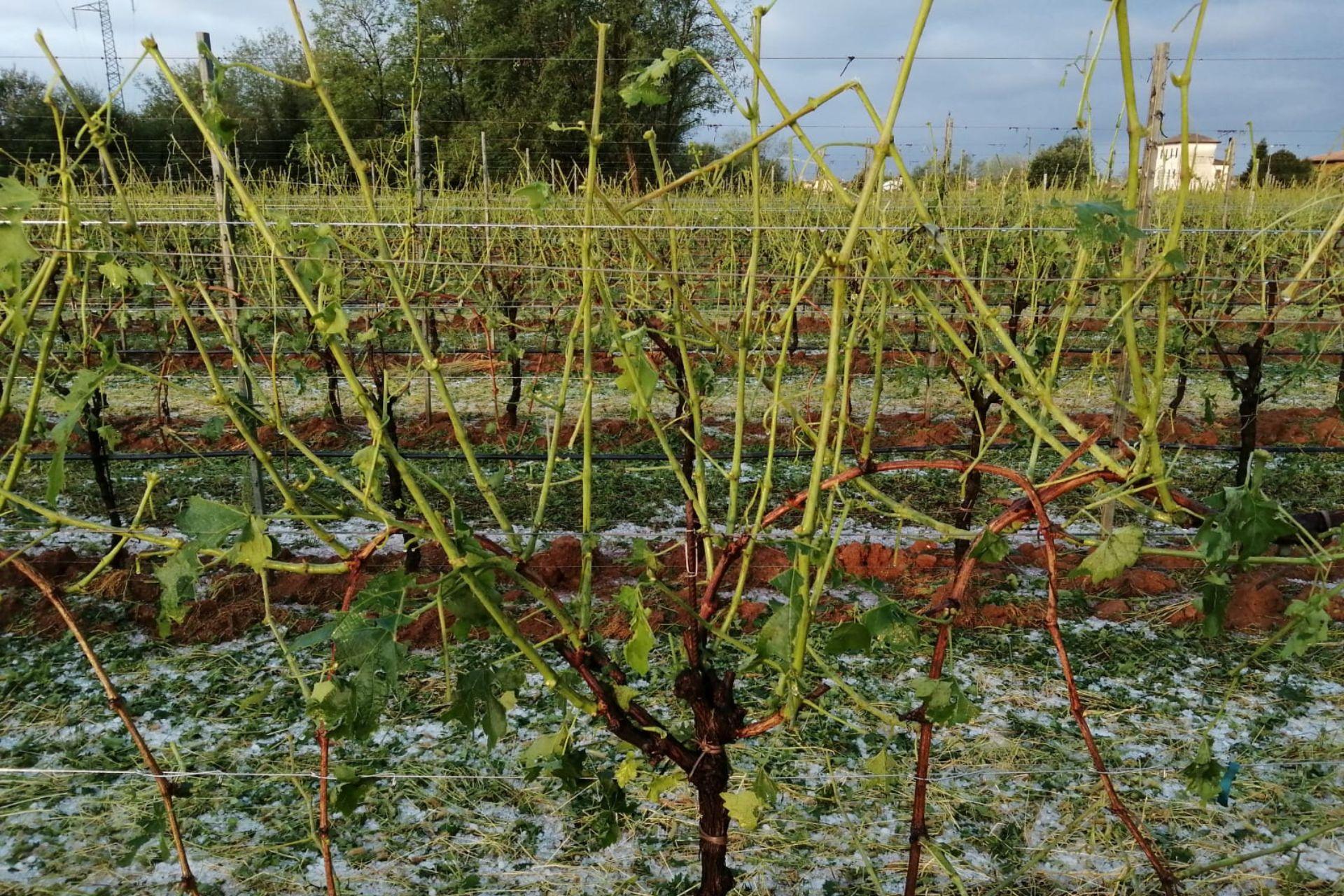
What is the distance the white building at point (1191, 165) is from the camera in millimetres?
2283

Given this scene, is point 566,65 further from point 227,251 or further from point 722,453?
point 227,251

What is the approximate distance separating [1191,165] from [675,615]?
88.9 inches

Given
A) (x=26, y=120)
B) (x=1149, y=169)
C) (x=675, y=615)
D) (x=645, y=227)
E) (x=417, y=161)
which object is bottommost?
(x=675, y=615)

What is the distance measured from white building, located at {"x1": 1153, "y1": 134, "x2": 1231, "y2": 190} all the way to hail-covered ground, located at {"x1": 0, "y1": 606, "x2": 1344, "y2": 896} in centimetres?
128

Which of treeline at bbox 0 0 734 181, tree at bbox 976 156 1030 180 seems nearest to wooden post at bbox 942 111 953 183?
tree at bbox 976 156 1030 180

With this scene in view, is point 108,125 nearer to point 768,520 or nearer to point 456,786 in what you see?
point 768,520

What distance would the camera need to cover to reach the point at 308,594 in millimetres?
3295

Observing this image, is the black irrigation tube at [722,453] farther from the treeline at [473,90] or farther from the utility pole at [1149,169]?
the treeline at [473,90]

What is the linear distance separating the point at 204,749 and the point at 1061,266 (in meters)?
4.52

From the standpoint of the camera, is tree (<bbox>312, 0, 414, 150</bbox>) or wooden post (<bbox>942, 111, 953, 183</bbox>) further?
tree (<bbox>312, 0, 414, 150</bbox>)

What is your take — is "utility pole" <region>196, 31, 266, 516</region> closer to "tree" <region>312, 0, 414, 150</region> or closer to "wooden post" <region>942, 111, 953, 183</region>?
"wooden post" <region>942, 111, 953, 183</region>

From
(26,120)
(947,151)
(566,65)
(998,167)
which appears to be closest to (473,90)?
(566,65)

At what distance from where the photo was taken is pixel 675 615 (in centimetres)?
315

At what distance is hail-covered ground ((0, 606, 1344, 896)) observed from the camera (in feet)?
6.41
